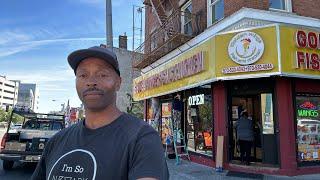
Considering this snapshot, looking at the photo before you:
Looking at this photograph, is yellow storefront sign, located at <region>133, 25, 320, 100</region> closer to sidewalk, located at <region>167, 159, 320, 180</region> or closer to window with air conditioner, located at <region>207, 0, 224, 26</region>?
window with air conditioner, located at <region>207, 0, 224, 26</region>

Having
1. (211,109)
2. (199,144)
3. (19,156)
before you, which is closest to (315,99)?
(211,109)

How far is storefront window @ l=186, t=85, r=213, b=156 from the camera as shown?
41.6ft

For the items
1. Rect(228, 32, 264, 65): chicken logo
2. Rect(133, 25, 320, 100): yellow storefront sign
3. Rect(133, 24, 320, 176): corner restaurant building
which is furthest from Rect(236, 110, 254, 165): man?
Rect(228, 32, 264, 65): chicken logo

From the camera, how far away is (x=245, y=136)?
1120 cm

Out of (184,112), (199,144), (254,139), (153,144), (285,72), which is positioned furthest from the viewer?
(184,112)

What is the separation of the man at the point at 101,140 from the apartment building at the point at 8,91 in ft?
533

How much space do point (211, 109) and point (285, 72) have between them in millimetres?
3206

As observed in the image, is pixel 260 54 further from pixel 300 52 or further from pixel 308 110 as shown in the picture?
pixel 308 110

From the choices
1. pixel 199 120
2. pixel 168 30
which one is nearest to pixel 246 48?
pixel 199 120

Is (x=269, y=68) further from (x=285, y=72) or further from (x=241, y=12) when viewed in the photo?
(x=241, y=12)

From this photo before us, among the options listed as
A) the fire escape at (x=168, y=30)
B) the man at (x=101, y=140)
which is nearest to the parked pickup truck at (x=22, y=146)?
the fire escape at (x=168, y=30)

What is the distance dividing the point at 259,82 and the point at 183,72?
10.2ft

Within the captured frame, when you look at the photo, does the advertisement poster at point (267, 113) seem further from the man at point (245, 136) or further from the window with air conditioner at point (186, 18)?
the window with air conditioner at point (186, 18)

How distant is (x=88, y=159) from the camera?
1895mm
